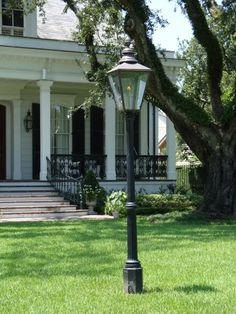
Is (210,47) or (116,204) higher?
(210,47)

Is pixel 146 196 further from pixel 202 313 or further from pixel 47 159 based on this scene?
pixel 202 313

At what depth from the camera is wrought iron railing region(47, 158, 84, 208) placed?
1840cm

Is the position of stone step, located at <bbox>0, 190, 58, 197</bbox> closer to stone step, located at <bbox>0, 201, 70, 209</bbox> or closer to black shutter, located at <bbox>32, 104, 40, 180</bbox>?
stone step, located at <bbox>0, 201, 70, 209</bbox>

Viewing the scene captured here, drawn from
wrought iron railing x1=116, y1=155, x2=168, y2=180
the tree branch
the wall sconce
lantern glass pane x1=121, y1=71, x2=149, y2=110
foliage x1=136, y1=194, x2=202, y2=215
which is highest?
the tree branch

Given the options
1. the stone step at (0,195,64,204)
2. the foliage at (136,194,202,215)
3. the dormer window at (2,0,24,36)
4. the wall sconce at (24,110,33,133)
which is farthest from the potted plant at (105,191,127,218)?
the dormer window at (2,0,24,36)

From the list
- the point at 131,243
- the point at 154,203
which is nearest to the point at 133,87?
the point at 131,243

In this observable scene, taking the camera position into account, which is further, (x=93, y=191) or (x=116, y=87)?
(x=93, y=191)

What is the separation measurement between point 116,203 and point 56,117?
5.78 m

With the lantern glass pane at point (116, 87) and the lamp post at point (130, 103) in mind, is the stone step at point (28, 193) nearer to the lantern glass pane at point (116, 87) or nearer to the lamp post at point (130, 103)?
the lamp post at point (130, 103)

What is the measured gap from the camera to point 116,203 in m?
17.5

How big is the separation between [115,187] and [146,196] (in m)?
1.42

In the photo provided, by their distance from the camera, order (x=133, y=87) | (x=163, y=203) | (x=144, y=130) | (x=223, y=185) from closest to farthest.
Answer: (x=133, y=87) → (x=223, y=185) → (x=163, y=203) → (x=144, y=130)

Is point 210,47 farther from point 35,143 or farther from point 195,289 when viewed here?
point 195,289

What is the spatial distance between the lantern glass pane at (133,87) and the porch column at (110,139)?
1346 centimetres
